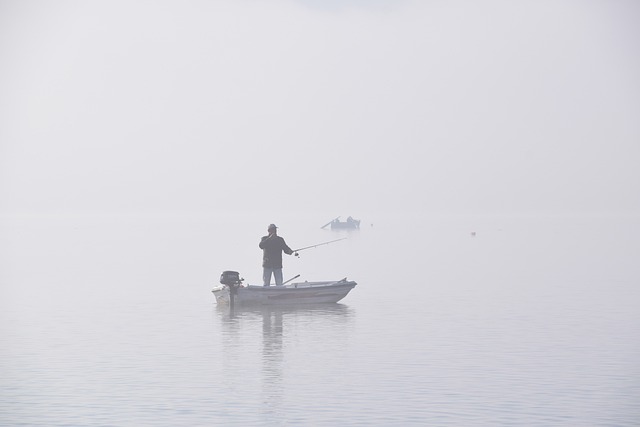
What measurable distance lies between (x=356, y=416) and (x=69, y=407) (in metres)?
5.66

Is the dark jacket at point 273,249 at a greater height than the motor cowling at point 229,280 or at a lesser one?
greater

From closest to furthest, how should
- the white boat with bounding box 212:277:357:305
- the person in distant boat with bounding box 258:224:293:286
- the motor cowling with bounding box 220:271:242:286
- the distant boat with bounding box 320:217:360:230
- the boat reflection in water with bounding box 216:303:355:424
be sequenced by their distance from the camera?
the boat reflection in water with bounding box 216:303:355:424 → the person in distant boat with bounding box 258:224:293:286 → the motor cowling with bounding box 220:271:242:286 → the white boat with bounding box 212:277:357:305 → the distant boat with bounding box 320:217:360:230

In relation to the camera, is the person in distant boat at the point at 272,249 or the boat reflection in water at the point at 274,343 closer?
the boat reflection in water at the point at 274,343

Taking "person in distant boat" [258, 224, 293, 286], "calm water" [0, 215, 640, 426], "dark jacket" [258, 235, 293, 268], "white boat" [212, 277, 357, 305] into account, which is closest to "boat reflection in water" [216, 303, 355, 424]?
"calm water" [0, 215, 640, 426]

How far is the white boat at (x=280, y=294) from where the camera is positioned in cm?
4000

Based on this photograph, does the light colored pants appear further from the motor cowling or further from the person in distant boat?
the motor cowling

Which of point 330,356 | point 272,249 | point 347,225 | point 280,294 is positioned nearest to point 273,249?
point 272,249

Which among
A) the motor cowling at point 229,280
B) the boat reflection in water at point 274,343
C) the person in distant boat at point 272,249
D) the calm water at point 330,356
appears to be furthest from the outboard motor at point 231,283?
the person in distant boat at point 272,249

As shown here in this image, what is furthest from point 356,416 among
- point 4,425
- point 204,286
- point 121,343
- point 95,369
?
point 204,286

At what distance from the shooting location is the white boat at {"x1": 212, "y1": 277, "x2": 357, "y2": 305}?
40.0 m

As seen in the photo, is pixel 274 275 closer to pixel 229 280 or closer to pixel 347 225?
pixel 229 280

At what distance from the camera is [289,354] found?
93.0ft

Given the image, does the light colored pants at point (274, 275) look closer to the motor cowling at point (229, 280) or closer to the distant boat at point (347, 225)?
the motor cowling at point (229, 280)

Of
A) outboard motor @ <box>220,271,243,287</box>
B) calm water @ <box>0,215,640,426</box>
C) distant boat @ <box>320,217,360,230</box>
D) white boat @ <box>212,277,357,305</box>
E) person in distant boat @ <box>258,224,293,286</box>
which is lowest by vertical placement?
calm water @ <box>0,215,640,426</box>
